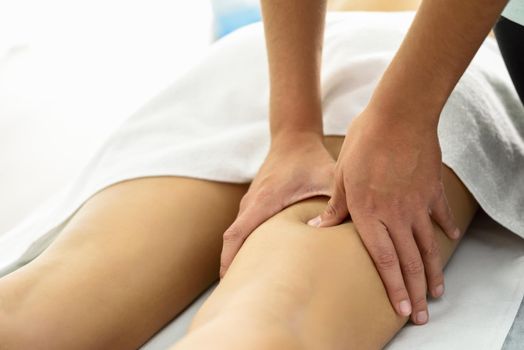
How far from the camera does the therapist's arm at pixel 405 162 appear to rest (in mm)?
950

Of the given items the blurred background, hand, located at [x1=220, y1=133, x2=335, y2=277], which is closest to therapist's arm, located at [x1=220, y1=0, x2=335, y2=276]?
hand, located at [x1=220, y1=133, x2=335, y2=277]

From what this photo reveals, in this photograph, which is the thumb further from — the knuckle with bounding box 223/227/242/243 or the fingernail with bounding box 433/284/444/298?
the fingernail with bounding box 433/284/444/298

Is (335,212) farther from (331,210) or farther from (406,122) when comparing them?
(406,122)

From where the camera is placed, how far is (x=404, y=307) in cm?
96

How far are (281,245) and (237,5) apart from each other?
57.8 inches

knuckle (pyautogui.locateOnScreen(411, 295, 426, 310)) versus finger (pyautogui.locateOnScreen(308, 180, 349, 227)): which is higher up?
finger (pyautogui.locateOnScreen(308, 180, 349, 227))

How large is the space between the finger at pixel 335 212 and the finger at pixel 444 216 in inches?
4.5

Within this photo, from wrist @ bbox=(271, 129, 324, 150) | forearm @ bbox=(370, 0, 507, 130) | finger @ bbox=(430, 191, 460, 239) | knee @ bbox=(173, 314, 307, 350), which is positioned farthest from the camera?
wrist @ bbox=(271, 129, 324, 150)

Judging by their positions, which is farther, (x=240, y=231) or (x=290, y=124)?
(x=290, y=124)

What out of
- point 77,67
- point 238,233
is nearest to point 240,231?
point 238,233

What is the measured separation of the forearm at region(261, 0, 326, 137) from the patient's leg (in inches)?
8.0

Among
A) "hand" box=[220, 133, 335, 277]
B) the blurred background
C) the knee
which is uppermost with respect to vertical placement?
the knee

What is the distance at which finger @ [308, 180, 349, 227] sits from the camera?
1.00 m

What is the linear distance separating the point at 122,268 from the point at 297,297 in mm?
288
